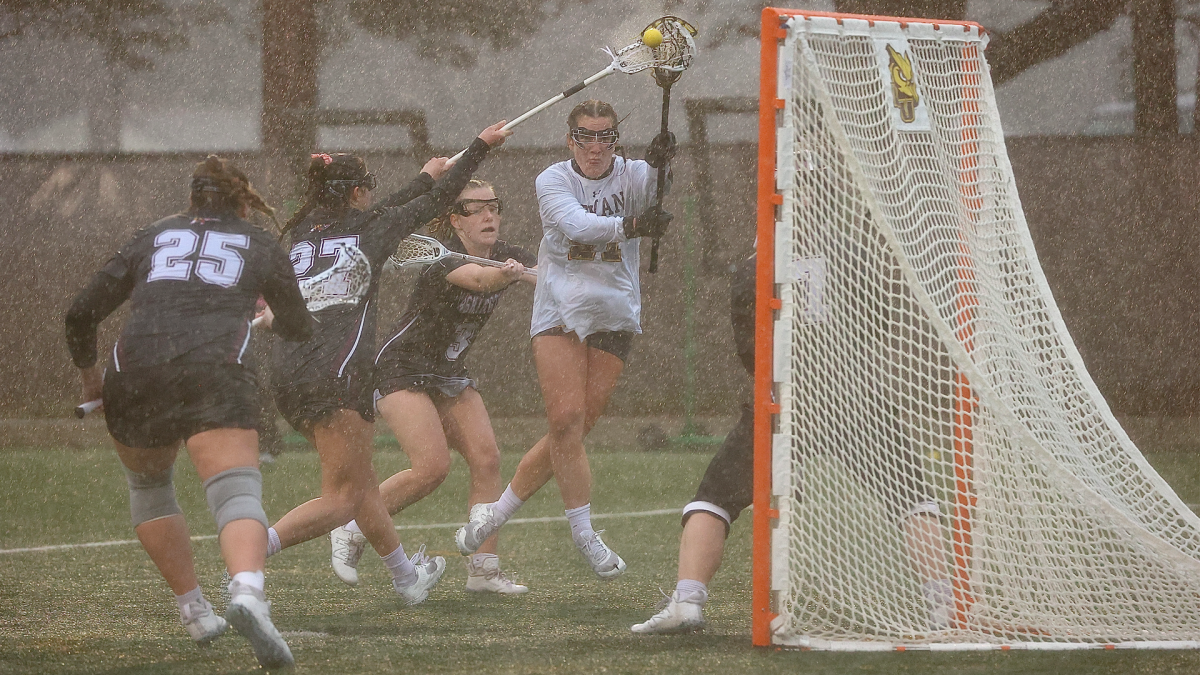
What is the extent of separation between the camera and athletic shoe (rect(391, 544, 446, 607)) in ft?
15.2

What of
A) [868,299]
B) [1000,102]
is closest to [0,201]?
[1000,102]

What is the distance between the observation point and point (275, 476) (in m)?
8.91

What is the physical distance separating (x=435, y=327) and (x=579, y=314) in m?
0.63

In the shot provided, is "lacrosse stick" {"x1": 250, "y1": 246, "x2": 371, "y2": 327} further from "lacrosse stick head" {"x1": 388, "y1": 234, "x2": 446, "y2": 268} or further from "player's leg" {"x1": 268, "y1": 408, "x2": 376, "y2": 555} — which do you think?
"lacrosse stick head" {"x1": 388, "y1": 234, "x2": 446, "y2": 268}

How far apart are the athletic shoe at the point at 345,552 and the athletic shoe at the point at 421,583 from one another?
239 millimetres

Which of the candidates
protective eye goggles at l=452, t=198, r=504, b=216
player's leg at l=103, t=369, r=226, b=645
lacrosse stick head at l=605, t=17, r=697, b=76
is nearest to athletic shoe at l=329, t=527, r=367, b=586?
player's leg at l=103, t=369, r=226, b=645

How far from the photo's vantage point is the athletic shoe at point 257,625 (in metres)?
3.23

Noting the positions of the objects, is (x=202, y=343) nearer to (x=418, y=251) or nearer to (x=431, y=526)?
(x=418, y=251)

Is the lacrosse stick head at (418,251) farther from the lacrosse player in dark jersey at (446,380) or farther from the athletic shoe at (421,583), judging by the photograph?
the athletic shoe at (421,583)

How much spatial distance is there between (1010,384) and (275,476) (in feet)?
20.1

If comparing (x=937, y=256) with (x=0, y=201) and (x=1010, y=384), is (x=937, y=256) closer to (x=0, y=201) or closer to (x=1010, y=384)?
(x=1010, y=384)

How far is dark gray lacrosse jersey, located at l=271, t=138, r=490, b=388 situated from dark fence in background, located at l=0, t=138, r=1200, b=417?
7583 millimetres

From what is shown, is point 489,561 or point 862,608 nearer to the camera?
point 862,608

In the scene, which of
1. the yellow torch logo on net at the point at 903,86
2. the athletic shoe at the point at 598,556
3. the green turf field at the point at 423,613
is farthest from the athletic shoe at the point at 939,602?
the athletic shoe at the point at 598,556
